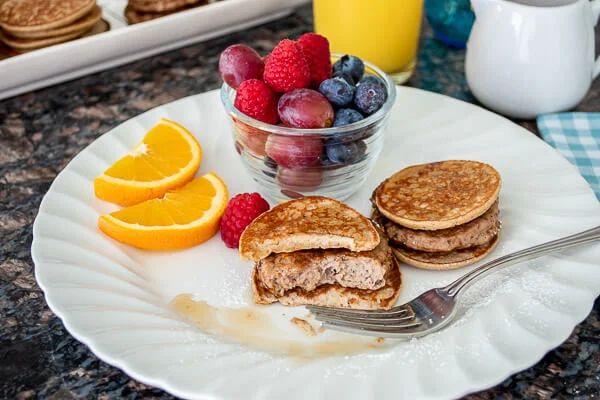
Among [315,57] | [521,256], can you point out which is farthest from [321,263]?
[315,57]

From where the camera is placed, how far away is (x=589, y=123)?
1.71 metres

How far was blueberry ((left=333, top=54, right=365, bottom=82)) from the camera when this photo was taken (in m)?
1.48

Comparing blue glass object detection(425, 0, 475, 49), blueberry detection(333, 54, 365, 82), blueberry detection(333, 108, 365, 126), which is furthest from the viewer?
blue glass object detection(425, 0, 475, 49)

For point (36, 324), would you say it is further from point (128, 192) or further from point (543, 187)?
point (543, 187)

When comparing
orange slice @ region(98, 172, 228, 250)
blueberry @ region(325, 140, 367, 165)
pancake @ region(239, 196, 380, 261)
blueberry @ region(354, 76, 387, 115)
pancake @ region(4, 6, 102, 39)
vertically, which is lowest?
orange slice @ region(98, 172, 228, 250)

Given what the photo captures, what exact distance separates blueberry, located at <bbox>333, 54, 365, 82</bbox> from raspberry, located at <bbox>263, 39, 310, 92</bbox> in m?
0.15

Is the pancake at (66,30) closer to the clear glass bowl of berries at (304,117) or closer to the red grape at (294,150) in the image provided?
the clear glass bowl of berries at (304,117)

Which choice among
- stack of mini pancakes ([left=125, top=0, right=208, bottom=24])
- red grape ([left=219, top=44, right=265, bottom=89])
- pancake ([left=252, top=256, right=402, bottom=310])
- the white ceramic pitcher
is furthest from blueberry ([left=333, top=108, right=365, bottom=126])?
stack of mini pancakes ([left=125, top=0, right=208, bottom=24])

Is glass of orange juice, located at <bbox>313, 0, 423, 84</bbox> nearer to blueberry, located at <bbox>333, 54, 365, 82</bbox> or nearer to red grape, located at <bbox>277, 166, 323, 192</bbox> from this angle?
blueberry, located at <bbox>333, 54, 365, 82</bbox>

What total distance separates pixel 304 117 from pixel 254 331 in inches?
17.2

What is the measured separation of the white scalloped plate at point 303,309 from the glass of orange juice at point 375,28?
0.36m

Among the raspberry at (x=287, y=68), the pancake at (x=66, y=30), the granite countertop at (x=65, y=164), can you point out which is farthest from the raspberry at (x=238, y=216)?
→ the pancake at (x=66, y=30)

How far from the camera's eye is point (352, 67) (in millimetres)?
1482

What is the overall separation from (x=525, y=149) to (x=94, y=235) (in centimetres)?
101
